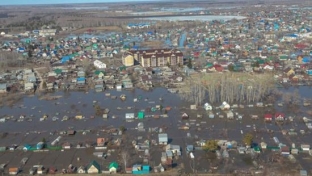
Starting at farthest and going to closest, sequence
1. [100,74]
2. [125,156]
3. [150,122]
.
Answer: [100,74]
[150,122]
[125,156]

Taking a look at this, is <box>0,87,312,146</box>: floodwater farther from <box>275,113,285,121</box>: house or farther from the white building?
the white building

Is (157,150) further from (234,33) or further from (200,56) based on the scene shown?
(234,33)

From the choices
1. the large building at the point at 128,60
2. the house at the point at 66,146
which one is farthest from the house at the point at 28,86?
the house at the point at 66,146

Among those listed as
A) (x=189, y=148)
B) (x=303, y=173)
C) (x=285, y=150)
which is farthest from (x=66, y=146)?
(x=303, y=173)

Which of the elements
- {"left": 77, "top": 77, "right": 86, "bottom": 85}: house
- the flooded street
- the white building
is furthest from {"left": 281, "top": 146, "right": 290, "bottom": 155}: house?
the white building

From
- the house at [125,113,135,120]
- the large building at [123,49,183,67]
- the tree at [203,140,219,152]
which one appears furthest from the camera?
the large building at [123,49,183,67]

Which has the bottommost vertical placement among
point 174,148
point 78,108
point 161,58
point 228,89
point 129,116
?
point 78,108

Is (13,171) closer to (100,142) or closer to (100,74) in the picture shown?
(100,142)

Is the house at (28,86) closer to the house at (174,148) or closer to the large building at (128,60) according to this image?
the large building at (128,60)

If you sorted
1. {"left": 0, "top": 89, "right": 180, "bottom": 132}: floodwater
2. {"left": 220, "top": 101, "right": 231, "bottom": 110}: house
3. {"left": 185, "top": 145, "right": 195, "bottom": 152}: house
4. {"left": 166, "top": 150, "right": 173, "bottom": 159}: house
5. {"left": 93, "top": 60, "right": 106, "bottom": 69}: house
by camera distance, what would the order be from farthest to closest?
{"left": 93, "top": 60, "right": 106, "bottom": 69}: house, {"left": 220, "top": 101, "right": 231, "bottom": 110}: house, {"left": 0, "top": 89, "right": 180, "bottom": 132}: floodwater, {"left": 185, "top": 145, "right": 195, "bottom": 152}: house, {"left": 166, "top": 150, "right": 173, "bottom": 159}: house
